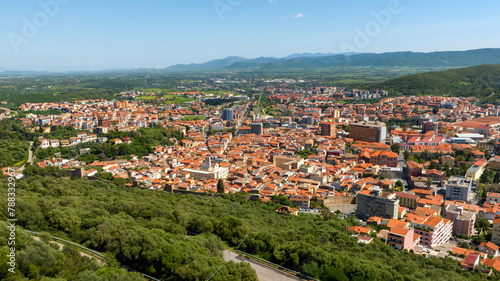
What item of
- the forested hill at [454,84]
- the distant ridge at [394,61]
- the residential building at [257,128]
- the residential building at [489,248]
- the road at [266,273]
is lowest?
the residential building at [489,248]

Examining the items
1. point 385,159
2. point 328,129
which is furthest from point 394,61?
point 385,159

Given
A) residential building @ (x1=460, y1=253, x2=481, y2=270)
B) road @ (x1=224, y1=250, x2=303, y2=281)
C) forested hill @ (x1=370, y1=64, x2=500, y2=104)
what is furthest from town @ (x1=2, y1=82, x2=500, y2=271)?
forested hill @ (x1=370, y1=64, x2=500, y2=104)

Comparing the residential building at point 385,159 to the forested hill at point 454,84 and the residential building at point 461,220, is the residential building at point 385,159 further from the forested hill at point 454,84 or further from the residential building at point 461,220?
the forested hill at point 454,84

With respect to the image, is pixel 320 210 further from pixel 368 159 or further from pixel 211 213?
pixel 368 159

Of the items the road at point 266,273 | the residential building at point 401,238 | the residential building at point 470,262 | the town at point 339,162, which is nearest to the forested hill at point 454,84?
the town at point 339,162

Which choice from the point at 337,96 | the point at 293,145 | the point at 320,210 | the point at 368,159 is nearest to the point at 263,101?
the point at 337,96

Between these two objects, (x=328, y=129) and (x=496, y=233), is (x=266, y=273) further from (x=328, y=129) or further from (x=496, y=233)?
(x=328, y=129)
